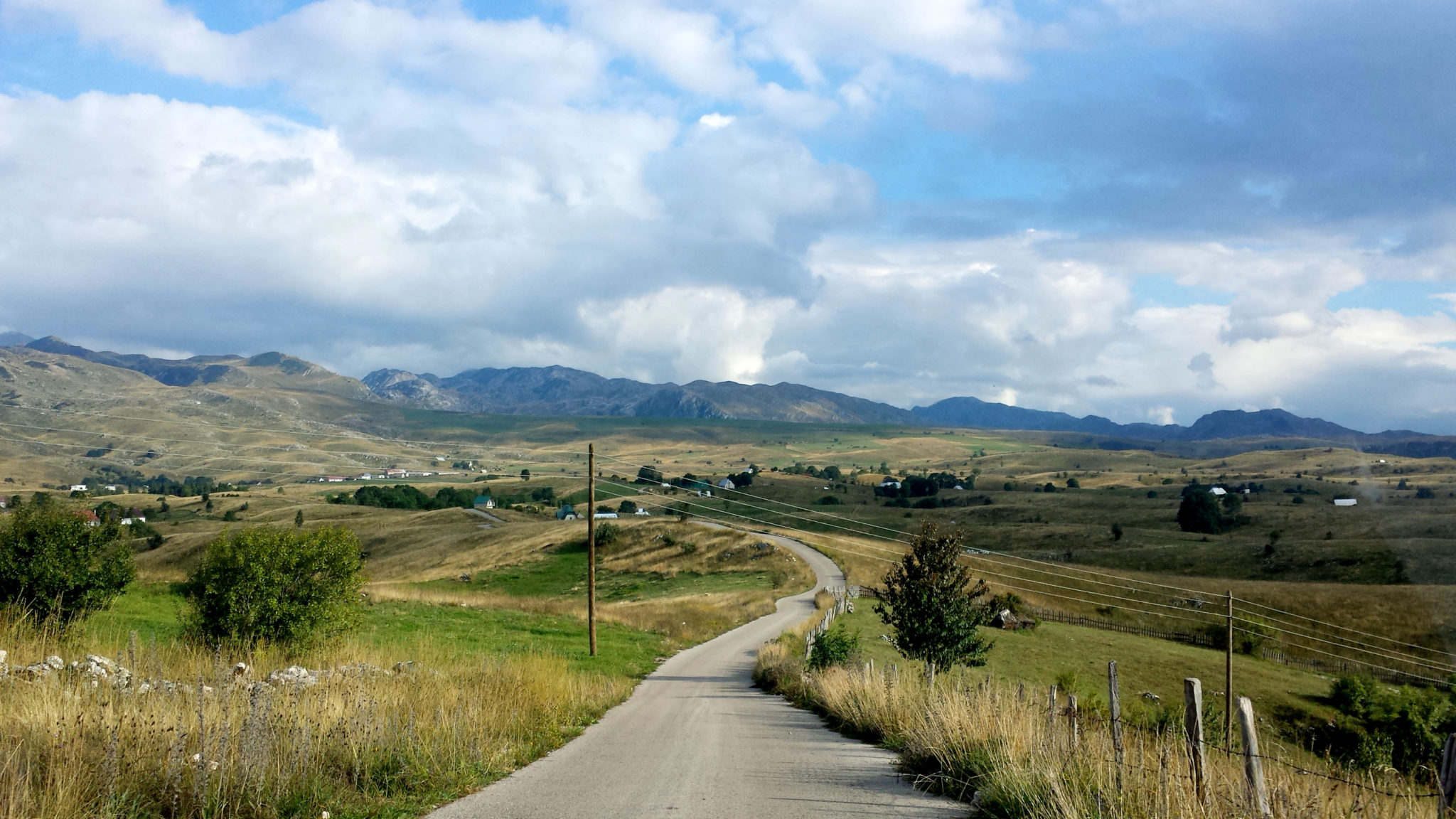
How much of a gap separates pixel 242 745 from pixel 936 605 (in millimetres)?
22404

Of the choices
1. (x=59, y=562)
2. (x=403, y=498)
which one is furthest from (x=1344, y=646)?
(x=403, y=498)

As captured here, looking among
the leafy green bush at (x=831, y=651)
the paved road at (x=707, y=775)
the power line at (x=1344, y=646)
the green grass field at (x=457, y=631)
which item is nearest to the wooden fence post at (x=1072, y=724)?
the paved road at (x=707, y=775)

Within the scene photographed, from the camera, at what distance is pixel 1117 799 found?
735cm

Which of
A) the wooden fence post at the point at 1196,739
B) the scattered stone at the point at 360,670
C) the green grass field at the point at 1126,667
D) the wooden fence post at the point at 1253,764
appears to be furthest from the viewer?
the green grass field at the point at 1126,667

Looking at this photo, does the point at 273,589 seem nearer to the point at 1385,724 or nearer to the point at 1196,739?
the point at 1196,739

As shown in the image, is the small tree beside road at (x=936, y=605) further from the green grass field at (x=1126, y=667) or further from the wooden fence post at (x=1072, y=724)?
the wooden fence post at (x=1072, y=724)

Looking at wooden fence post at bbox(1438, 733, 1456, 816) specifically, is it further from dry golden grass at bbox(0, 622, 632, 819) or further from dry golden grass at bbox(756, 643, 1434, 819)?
dry golden grass at bbox(0, 622, 632, 819)

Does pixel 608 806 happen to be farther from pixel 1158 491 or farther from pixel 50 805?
pixel 1158 491

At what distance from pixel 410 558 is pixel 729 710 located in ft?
246

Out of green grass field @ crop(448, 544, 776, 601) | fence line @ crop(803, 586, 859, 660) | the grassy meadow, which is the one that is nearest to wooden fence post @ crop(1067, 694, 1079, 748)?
the grassy meadow

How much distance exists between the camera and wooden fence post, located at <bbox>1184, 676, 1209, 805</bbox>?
7.12m

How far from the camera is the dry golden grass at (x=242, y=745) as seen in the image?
758 cm

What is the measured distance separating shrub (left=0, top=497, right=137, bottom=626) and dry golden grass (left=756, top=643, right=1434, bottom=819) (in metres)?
20.4

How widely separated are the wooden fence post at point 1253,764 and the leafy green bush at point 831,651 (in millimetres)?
17395
